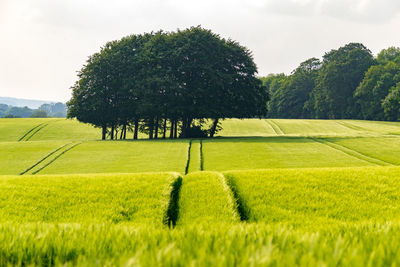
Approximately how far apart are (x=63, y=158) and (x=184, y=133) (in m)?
20.5

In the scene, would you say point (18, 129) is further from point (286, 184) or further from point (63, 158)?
point (286, 184)

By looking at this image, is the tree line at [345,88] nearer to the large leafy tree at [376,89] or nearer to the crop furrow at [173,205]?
the large leafy tree at [376,89]

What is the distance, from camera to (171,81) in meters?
40.7

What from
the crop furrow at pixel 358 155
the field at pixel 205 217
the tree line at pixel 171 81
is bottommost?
the crop furrow at pixel 358 155

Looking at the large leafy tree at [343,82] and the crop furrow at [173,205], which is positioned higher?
→ the large leafy tree at [343,82]

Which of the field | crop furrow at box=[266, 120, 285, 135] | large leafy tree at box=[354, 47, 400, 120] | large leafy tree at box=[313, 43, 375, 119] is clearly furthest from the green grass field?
large leafy tree at box=[313, 43, 375, 119]

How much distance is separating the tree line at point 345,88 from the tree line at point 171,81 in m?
50.1

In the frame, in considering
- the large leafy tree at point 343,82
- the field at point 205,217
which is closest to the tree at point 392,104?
the large leafy tree at point 343,82

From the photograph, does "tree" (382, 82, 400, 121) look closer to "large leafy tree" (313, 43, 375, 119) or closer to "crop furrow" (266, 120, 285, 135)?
"large leafy tree" (313, 43, 375, 119)

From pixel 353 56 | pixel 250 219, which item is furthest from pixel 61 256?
pixel 353 56

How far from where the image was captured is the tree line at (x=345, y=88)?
259 ft

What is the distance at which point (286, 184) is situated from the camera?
7.74m

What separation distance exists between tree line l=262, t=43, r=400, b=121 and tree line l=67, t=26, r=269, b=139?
5007 centimetres

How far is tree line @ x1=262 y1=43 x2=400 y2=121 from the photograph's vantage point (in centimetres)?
7906
